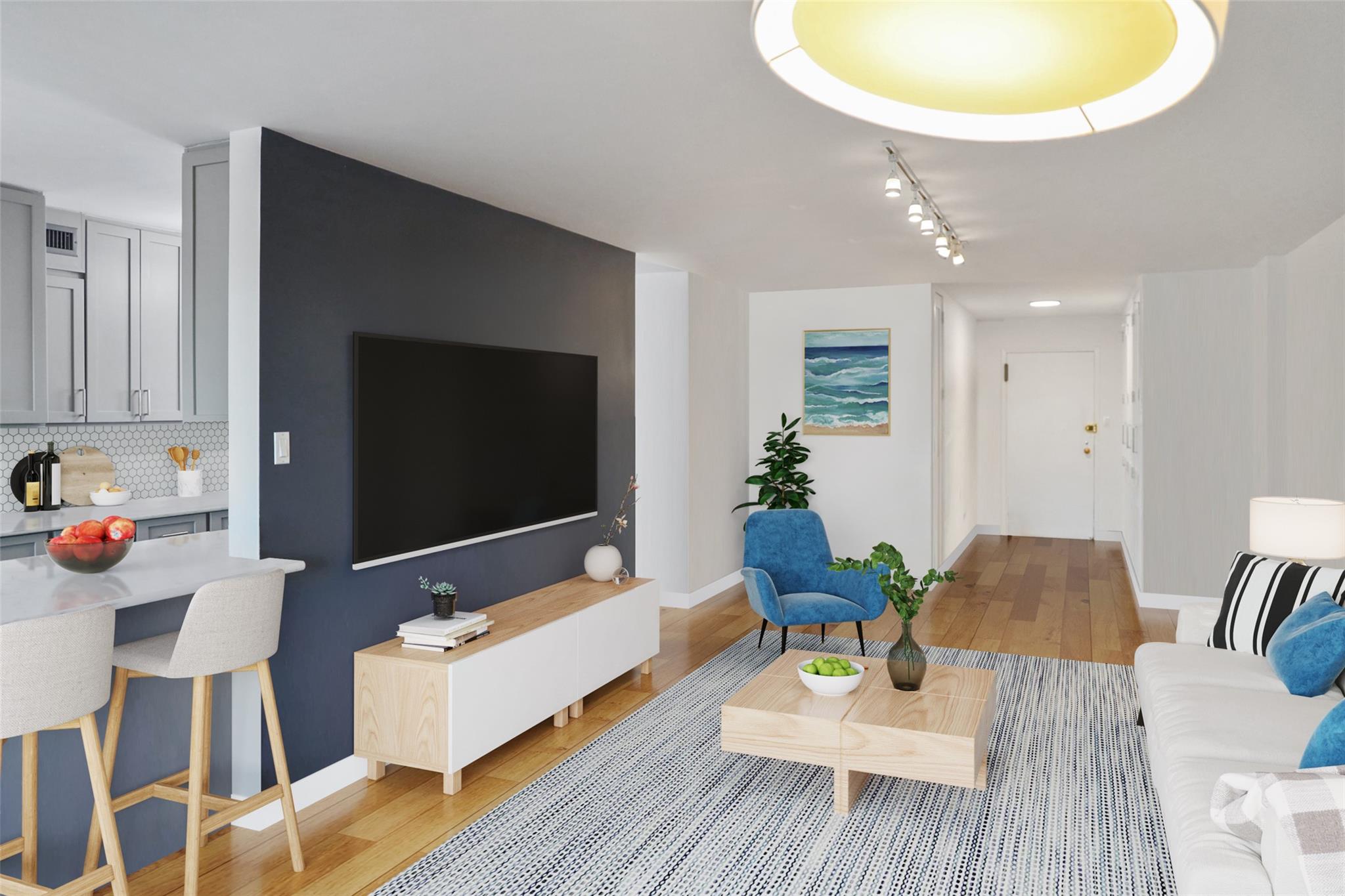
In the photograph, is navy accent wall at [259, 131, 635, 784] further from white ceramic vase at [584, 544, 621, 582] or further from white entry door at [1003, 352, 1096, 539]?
white entry door at [1003, 352, 1096, 539]

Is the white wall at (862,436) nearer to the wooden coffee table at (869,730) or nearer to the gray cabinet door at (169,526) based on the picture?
the wooden coffee table at (869,730)

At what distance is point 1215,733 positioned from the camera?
8.81 ft

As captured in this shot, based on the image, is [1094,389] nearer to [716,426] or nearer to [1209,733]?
[716,426]

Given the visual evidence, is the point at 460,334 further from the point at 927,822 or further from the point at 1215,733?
the point at 1215,733

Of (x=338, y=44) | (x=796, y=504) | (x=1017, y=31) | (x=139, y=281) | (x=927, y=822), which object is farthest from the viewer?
(x=796, y=504)

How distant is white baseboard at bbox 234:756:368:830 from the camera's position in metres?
3.11

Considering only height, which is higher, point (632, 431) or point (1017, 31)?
point (1017, 31)

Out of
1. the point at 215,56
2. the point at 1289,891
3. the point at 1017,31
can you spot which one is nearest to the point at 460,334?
the point at 215,56

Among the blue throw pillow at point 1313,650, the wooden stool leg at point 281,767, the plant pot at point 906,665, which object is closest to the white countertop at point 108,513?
the wooden stool leg at point 281,767

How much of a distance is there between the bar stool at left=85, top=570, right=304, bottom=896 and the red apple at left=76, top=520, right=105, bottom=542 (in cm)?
34

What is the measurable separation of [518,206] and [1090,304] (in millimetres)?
6188

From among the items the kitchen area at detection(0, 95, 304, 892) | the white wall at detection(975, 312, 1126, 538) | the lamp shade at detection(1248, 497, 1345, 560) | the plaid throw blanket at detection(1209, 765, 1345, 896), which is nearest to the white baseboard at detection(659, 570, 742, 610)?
the kitchen area at detection(0, 95, 304, 892)

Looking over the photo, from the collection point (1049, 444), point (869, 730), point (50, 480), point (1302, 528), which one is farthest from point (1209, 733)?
point (1049, 444)

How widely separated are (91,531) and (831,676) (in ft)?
8.23
